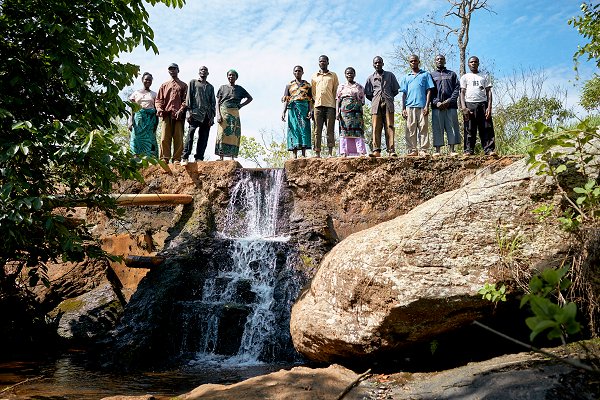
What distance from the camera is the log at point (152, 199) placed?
7.79m

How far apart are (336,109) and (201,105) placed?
247cm

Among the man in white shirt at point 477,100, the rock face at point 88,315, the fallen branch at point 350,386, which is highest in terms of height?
the man in white shirt at point 477,100

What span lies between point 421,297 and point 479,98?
4.57 meters

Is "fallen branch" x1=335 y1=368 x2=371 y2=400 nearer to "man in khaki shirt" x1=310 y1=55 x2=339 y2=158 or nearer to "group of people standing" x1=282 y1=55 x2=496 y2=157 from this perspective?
"group of people standing" x1=282 y1=55 x2=496 y2=157

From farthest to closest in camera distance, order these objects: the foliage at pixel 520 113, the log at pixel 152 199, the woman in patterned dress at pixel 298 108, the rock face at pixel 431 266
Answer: the foliage at pixel 520 113 → the woman in patterned dress at pixel 298 108 → the log at pixel 152 199 → the rock face at pixel 431 266

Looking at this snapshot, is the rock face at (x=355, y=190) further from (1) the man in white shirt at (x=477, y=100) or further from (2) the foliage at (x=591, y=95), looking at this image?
(2) the foliage at (x=591, y=95)

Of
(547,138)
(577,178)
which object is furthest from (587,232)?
(547,138)

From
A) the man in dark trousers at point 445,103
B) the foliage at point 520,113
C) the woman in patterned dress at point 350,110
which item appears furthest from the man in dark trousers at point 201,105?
the foliage at point 520,113

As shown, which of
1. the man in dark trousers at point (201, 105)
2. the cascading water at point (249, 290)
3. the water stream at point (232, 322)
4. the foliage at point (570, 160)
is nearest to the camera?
the foliage at point (570, 160)

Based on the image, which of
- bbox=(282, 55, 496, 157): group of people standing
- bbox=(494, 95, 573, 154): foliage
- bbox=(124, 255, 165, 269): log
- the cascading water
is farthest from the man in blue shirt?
bbox=(494, 95, 573, 154): foliage

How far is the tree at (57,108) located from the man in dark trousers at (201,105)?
3577 mm

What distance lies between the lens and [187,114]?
28.4 ft

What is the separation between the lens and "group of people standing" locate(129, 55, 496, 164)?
7.70 m

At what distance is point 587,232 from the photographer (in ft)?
12.5
